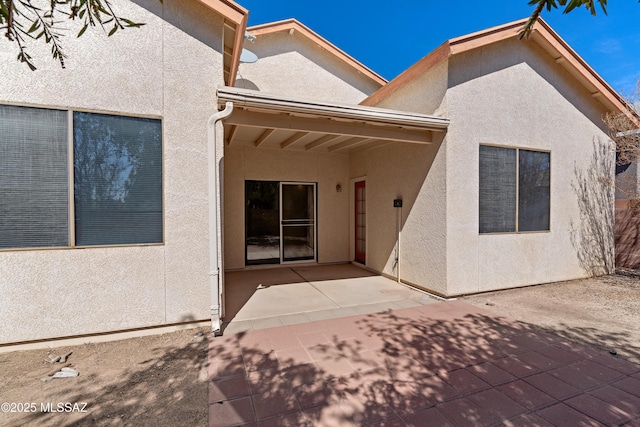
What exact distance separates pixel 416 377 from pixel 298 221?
21.6 ft

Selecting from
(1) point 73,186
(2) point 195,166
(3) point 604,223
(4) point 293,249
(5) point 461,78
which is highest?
(5) point 461,78

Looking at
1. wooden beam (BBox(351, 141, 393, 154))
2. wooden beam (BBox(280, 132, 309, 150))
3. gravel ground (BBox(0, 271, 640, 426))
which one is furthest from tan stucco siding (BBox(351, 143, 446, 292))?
wooden beam (BBox(280, 132, 309, 150))

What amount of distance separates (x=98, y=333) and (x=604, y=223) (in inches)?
452

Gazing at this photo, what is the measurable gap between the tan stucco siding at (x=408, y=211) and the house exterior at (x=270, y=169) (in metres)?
0.05

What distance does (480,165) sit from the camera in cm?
641

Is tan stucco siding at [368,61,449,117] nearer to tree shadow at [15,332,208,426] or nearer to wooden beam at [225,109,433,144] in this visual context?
wooden beam at [225,109,433,144]

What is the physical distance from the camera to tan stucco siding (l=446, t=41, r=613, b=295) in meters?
6.16

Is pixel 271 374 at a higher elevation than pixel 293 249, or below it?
below

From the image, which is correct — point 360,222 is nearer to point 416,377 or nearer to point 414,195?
point 414,195

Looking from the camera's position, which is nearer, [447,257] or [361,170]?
[447,257]

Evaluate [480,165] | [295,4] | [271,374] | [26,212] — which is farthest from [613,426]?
[295,4]

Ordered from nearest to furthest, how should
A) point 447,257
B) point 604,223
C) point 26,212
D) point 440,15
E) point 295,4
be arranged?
point 26,212 < point 447,257 < point 604,223 < point 440,15 < point 295,4

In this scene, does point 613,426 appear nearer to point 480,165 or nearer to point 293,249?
point 480,165

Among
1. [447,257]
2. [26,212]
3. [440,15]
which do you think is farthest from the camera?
[440,15]
